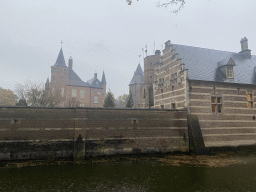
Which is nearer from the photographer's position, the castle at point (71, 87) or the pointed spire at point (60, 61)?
the castle at point (71, 87)

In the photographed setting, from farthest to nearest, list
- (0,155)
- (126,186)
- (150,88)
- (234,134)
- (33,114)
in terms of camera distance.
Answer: (150,88), (234,134), (33,114), (0,155), (126,186)

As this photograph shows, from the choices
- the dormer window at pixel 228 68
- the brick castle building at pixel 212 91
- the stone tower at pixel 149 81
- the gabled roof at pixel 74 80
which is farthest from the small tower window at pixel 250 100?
the gabled roof at pixel 74 80

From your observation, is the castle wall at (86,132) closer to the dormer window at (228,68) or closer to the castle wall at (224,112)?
the castle wall at (224,112)

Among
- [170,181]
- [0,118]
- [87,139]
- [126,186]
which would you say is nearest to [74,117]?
[87,139]

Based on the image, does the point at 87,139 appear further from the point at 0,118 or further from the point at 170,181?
the point at 170,181

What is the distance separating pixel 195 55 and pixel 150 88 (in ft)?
18.9

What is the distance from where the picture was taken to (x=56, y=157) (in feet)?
35.4

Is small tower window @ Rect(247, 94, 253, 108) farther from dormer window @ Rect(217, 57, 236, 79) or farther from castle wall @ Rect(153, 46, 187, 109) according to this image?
castle wall @ Rect(153, 46, 187, 109)

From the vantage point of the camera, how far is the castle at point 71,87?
3334 centimetres

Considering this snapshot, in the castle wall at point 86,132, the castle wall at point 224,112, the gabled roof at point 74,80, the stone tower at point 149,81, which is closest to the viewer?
the castle wall at point 86,132

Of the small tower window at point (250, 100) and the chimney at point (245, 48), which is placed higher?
the chimney at point (245, 48)

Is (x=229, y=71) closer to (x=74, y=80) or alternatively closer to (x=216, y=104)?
(x=216, y=104)

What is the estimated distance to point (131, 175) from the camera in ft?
27.2

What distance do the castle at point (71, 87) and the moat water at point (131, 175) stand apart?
2181 cm
